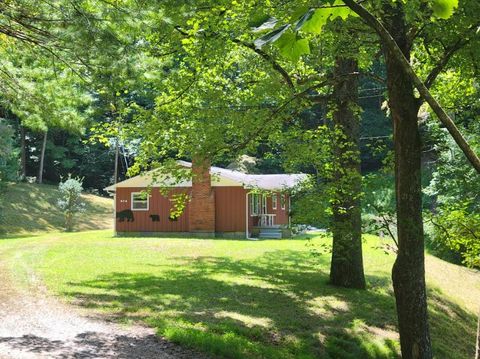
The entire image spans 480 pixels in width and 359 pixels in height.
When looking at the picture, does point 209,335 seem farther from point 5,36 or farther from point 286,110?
point 5,36

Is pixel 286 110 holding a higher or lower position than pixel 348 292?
higher

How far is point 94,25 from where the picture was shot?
7.28 m

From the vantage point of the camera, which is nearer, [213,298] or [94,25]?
[94,25]

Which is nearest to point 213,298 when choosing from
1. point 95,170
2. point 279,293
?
point 279,293

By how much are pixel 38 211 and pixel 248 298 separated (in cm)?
3533

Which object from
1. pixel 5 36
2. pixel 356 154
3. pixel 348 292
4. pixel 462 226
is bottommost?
pixel 348 292

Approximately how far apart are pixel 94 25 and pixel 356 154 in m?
7.24

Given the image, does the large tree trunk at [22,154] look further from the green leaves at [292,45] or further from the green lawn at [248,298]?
the green leaves at [292,45]

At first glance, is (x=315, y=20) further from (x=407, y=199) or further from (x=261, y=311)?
(x=261, y=311)

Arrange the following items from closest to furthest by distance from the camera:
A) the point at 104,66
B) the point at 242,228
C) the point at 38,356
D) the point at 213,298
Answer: the point at 38,356, the point at 104,66, the point at 213,298, the point at 242,228

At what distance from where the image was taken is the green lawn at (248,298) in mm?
8312

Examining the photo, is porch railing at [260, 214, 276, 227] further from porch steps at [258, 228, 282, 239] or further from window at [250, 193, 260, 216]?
porch steps at [258, 228, 282, 239]

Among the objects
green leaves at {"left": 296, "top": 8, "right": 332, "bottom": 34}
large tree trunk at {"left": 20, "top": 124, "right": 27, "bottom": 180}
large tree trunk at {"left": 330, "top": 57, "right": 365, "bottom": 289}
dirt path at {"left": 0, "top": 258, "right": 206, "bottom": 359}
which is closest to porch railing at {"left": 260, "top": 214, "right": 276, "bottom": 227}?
large tree trunk at {"left": 330, "top": 57, "right": 365, "bottom": 289}

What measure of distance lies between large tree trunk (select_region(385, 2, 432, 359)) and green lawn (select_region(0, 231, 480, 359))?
191 centimetres
